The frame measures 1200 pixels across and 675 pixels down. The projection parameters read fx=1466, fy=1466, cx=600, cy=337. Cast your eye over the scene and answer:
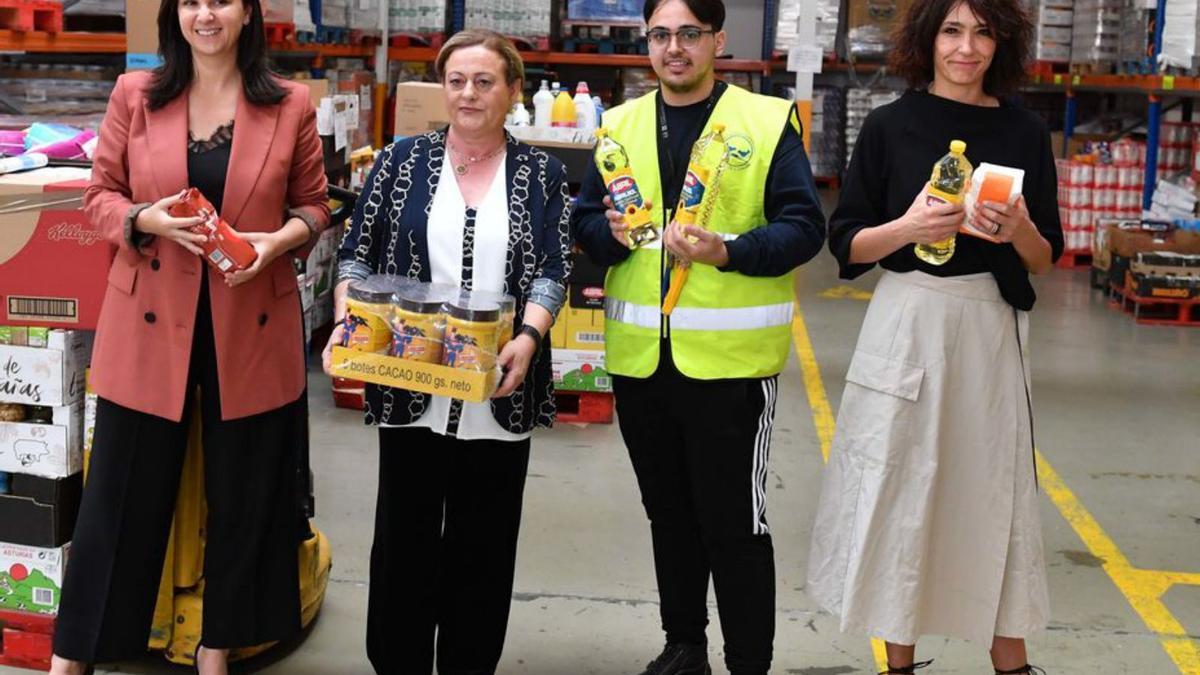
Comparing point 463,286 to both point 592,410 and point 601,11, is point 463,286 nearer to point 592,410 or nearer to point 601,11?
point 592,410

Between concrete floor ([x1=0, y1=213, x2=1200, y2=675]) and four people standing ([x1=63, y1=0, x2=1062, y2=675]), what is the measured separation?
2.11 ft

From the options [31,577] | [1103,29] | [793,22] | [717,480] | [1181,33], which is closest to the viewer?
[717,480]

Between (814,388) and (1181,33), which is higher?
(1181,33)

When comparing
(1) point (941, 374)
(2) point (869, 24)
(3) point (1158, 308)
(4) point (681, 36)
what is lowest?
(3) point (1158, 308)

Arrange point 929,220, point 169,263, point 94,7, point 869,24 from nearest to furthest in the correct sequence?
1. point 929,220
2. point 169,263
3. point 94,7
4. point 869,24

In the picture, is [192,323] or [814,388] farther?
[814,388]

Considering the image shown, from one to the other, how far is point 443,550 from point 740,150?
1.13 m

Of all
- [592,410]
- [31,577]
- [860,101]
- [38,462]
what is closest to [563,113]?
[592,410]

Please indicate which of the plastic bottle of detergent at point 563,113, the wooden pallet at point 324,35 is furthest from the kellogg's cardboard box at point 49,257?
the wooden pallet at point 324,35

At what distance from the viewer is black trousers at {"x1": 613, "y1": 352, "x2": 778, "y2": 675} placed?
3.22 meters

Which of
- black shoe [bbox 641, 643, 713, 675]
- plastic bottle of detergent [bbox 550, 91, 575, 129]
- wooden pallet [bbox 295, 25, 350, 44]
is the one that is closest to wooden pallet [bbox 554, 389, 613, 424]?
plastic bottle of detergent [bbox 550, 91, 575, 129]

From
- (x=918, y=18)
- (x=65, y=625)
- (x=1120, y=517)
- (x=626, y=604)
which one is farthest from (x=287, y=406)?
(x=1120, y=517)

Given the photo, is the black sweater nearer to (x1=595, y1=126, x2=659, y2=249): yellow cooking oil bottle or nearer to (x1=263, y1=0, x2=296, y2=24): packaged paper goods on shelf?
(x1=595, y1=126, x2=659, y2=249): yellow cooking oil bottle

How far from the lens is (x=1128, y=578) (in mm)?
4680
